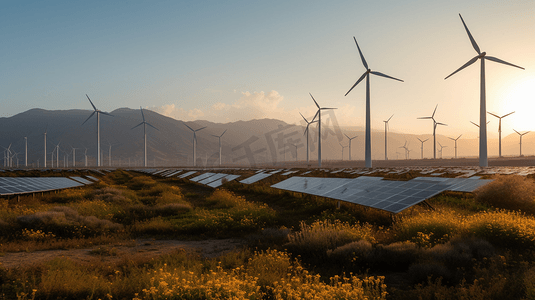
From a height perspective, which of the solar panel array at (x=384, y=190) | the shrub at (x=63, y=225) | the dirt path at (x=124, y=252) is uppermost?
the solar panel array at (x=384, y=190)

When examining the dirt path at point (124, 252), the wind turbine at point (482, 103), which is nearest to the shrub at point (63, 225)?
the dirt path at point (124, 252)

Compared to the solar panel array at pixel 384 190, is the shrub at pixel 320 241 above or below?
below

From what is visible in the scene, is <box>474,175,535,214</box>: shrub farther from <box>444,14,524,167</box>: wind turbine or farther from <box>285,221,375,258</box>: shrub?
<box>444,14,524,167</box>: wind turbine

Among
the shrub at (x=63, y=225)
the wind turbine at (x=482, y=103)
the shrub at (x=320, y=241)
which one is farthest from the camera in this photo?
the wind turbine at (x=482, y=103)

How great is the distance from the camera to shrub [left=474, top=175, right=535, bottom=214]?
66.5ft

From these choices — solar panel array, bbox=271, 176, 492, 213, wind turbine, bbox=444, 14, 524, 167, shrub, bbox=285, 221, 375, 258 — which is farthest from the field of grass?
wind turbine, bbox=444, 14, 524, 167

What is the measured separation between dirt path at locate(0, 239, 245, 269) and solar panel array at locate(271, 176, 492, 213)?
25.7ft

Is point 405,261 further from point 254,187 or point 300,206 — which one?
point 254,187

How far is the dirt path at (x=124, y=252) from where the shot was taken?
11.1 m

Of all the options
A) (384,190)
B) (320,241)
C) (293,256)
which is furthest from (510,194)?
(293,256)

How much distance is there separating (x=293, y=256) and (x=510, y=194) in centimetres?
1769

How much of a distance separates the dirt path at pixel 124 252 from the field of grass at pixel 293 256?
38cm

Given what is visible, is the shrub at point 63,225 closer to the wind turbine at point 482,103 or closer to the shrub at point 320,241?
the shrub at point 320,241

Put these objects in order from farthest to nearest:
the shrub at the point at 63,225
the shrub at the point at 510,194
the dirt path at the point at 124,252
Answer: the shrub at the point at 510,194 → the shrub at the point at 63,225 → the dirt path at the point at 124,252
